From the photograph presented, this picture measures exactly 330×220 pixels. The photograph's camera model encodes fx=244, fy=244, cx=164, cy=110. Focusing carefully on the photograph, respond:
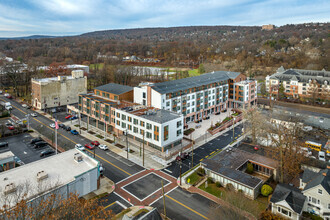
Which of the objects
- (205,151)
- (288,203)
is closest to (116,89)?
(205,151)

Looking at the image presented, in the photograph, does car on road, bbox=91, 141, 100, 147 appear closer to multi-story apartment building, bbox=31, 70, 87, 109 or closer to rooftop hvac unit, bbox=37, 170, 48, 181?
rooftop hvac unit, bbox=37, 170, 48, 181

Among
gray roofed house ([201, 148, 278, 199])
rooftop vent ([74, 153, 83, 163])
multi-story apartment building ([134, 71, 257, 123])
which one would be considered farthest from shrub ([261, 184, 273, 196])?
multi-story apartment building ([134, 71, 257, 123])

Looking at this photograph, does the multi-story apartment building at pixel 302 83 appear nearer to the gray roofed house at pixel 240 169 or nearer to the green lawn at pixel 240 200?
the gray roofed house at pixel 240 169

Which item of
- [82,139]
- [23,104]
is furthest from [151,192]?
[23,104]

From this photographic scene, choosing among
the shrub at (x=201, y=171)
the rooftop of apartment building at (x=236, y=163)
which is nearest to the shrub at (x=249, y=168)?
the rooftop of apartment building at (x=236, y=163)

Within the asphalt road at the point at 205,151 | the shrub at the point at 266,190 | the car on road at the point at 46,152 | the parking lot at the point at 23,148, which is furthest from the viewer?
the car on road at the point at 46,152

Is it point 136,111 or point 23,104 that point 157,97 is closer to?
point 136,111

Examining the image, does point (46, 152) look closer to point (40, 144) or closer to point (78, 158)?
point (40, 144)
